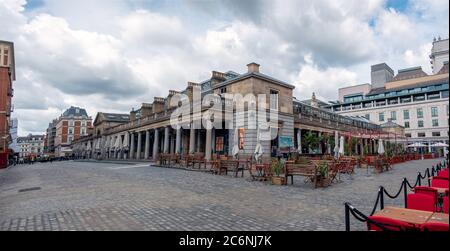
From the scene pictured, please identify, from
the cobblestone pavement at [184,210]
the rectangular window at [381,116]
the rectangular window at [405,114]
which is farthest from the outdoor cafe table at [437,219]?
the rectangular window at [381,116]

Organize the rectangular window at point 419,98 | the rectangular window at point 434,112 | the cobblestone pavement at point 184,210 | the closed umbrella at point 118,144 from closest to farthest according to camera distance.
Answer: the cobblestone pavement at point 184,210, the closed umbrella at point 118,144, the rectangular window at point 434,112, the rectangular window at point 419,98

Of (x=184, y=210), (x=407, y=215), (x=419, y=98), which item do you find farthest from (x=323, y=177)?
(x=419, y=98)

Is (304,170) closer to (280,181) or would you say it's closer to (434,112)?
(280,181)

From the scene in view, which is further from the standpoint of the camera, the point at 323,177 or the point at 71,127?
the point at 71,127

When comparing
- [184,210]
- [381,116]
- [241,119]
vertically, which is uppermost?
[381,116]

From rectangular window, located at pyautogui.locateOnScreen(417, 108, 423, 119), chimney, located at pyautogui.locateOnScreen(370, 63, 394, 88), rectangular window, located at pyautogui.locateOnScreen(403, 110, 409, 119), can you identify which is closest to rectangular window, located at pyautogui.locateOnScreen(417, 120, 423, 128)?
rectangular window, located at pyautogui.locateOnScreen(417, 108, 423, 119)

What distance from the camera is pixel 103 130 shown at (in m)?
54.4

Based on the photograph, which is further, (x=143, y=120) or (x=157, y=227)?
(x=143, y=120)

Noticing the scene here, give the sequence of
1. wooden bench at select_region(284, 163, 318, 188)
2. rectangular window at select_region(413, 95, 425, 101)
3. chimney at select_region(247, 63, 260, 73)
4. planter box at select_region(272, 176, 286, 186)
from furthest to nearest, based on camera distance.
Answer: rectangular window at select_region(413, 95, 425, 101), chimney at select_region(247, 63, 260, 73), planter box at select_region(272, 176, 286, 186), wooden bench at select_region(284, 163, 318, 188)

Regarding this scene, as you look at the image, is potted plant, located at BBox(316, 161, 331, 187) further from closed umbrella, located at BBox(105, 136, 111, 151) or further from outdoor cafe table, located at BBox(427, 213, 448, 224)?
closed umbrella, located at BBox(105, 136, 111, 151)

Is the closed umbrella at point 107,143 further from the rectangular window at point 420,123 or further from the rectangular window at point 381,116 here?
the rectangular window at point 420,123

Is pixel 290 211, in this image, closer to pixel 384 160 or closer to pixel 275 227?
pixel 275 227
